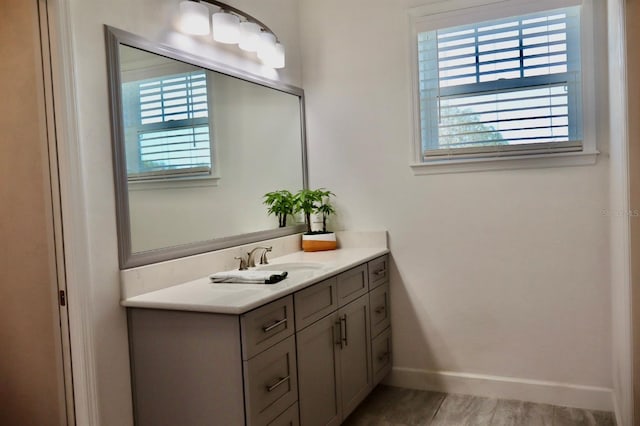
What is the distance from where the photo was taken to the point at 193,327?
1899 millimetres

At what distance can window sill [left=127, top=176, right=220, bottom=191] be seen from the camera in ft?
6.98

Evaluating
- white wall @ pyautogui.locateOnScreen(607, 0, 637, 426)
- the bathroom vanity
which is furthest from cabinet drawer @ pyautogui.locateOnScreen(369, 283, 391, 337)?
white wall @ pyautogui.locateOnScreen(607, 0, 637, 426)

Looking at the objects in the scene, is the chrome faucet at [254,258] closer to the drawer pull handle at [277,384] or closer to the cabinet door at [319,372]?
the cabinet door at [319,372]

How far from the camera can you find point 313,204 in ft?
11.0

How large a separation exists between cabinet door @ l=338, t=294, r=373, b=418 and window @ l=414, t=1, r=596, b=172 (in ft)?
3.26

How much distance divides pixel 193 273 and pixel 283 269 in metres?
0.55

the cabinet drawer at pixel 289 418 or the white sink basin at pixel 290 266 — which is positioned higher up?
the white sink basin at pixel 290 266

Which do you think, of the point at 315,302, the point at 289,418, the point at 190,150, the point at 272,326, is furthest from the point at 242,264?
the point at 289,418

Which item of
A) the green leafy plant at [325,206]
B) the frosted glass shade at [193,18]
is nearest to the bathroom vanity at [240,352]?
the green leafy plant at [325,206]

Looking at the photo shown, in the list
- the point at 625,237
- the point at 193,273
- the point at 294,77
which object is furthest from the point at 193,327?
the point at 294,77

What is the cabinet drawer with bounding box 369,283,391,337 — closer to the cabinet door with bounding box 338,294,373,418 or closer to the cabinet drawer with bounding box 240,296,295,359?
the cabinet door with bounding box 338,294,373,418

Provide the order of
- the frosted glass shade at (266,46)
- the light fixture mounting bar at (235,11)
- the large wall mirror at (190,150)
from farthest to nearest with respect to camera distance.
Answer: the frosted glass shade at (266,46) < the light fixture mounting bar at (235,11) < the large wall mirror at (190,150)

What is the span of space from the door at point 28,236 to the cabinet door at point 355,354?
1.18 meters

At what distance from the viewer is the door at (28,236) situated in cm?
190
